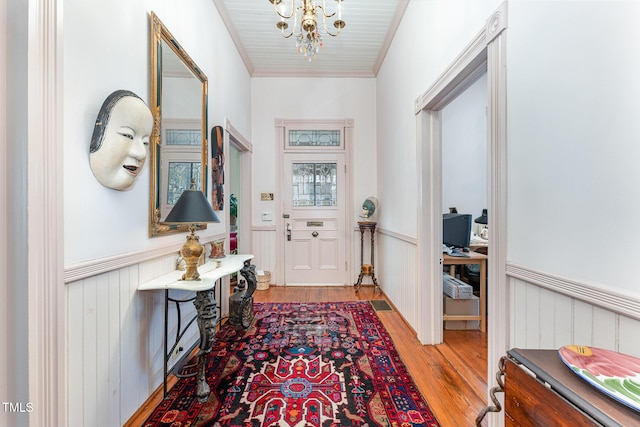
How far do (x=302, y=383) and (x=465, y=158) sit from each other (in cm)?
393

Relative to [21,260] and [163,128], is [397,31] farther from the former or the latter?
[21,260]

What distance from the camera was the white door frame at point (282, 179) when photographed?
4.26 m

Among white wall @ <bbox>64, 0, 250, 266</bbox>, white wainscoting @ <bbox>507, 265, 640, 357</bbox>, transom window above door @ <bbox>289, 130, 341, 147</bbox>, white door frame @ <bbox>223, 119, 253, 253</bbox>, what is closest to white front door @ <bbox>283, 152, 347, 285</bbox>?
transom window above door @ <bbox>289, 130, 341, 147</bbox>

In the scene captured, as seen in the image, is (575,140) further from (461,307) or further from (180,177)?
(180,177)

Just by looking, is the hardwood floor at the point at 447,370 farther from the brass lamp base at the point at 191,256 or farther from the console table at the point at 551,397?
the console table at the point at 551,397

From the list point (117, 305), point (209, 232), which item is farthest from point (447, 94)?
point (117, 305)

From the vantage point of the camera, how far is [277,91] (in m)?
4.29

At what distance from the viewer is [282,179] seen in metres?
4.27

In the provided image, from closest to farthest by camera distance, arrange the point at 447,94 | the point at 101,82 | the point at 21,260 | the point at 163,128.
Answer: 1. the point at 21,260
2. the point at 101,82
3. the point at 163,128
4. the point at 447,94

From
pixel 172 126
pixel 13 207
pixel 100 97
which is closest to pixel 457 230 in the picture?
pixel 172 126

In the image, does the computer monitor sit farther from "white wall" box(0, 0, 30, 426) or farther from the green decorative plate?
"white wall" box(0, 0, 30, 426)

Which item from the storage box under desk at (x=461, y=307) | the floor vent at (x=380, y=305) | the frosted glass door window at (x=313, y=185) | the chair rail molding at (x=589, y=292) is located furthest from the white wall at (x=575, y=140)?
the frosted glass door window at (x=313, y=185)

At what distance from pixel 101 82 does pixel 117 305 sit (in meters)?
1.14

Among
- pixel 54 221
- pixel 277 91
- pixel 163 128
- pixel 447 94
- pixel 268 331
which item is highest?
pixel 277 91
